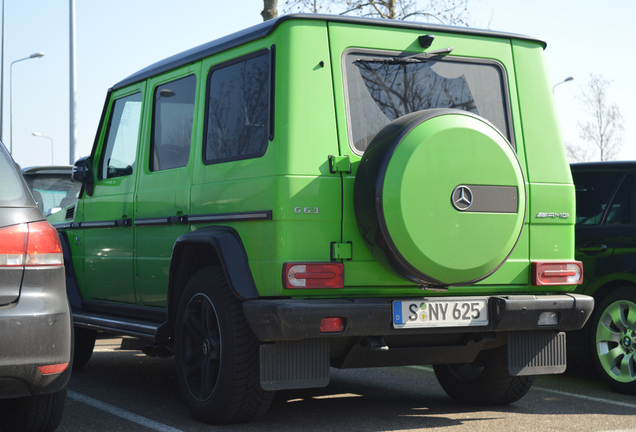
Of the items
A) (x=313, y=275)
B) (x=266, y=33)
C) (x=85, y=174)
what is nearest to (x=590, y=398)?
(x=313, y=275)

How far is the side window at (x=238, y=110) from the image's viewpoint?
4.85 meters

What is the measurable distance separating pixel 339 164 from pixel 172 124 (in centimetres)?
175

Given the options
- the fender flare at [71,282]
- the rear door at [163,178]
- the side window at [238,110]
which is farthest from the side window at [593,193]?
the fender flare at [71,282]

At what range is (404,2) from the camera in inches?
746

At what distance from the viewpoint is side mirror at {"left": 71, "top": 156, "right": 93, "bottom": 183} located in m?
6.90

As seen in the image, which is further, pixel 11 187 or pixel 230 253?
pixel 230 253

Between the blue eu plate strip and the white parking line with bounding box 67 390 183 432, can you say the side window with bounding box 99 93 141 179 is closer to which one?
the white parking line with bounding box 67 390 183 432

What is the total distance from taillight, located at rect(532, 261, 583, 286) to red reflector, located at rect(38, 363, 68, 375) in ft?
9.32

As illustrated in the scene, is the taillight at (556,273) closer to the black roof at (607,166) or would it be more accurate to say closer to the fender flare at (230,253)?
the fender flare at (230,253)

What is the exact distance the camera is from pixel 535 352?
5137 millimetres

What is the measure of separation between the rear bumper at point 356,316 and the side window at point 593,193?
228cm

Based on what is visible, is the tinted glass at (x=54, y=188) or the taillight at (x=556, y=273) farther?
the tinted glass at (x=54, y=188)

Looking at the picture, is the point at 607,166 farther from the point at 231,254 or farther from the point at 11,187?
the point at 11,187

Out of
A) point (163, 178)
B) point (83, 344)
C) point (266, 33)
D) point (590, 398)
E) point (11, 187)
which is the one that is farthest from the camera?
point (83, 344)
